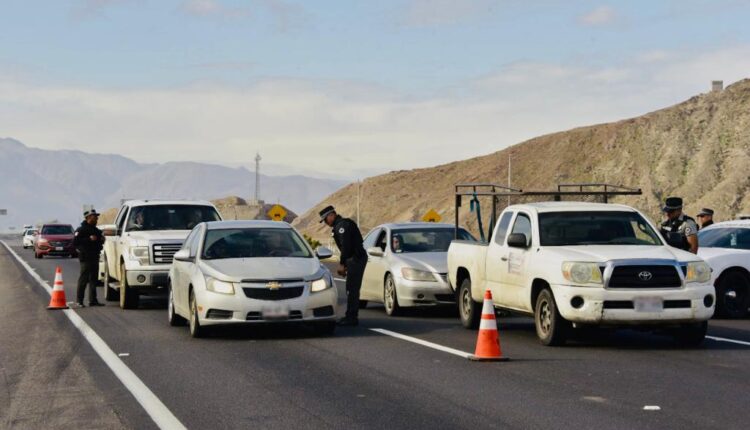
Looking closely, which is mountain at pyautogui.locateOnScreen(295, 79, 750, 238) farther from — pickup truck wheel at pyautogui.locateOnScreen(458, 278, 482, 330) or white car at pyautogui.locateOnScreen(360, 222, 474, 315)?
pickup truck wheel at pyautogui.locateOnScreen(458, 278, 482, 330)

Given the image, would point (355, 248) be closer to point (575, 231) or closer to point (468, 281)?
point (468, 281)

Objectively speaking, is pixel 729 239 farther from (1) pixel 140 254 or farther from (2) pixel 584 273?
(1) pixel 140 254

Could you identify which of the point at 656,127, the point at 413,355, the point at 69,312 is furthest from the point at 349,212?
the point at 413,355

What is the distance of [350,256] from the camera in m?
17.3

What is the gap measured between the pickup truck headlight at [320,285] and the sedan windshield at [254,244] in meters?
0.83

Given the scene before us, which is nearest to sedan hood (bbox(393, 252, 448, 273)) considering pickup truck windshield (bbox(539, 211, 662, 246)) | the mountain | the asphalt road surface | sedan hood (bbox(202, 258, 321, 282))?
the asphalt road surface

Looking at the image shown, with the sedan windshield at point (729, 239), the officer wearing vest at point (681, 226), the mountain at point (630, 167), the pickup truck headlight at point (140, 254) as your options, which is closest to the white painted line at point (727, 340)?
the officer wearing vest at point (681, 226)

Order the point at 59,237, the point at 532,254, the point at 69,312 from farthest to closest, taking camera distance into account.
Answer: the point at 59,237
the point at 69,312
the point at 532,254

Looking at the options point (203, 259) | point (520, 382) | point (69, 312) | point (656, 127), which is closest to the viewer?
point (520, 382)

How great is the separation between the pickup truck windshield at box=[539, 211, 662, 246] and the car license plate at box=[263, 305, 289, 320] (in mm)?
3292

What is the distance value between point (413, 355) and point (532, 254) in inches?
85.9

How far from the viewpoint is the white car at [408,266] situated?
18.4 metres

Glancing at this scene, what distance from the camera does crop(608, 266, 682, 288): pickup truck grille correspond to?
13250 mm

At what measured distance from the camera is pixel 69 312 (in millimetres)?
19938
